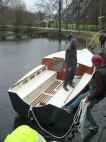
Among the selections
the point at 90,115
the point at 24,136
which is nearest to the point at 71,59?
the point at 90,115

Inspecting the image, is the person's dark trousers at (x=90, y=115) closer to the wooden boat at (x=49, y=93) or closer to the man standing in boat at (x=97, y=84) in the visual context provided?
the man standing in boat at (x=97, y=84)

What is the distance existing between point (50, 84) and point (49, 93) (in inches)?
36.5

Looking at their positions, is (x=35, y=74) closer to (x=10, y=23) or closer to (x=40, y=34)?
(x=40, y=34)

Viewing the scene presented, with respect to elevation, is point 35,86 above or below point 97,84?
below

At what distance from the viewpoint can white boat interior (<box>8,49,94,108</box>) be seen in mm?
11253

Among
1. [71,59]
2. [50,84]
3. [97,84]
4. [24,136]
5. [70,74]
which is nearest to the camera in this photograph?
[24,136]

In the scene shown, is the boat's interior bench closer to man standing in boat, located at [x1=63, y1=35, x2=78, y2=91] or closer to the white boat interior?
the white boat interior

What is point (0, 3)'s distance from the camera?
308 feet

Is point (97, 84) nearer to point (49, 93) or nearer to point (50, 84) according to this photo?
point (49, 93)

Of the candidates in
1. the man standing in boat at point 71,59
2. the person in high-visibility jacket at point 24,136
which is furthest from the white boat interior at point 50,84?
the person in high-visibility jacket at point 24,136

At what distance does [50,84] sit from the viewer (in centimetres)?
1323

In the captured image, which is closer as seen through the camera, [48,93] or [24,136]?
[24,136]

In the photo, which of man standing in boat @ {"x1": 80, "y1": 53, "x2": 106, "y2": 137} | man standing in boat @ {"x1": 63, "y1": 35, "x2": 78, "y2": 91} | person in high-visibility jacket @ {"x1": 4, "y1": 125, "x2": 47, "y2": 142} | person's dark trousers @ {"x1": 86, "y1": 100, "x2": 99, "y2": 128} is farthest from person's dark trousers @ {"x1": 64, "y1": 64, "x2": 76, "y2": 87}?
person in high-visibility jacket @ {"x1": 4, "y1": 125, "x2": 47, "y2": 142}

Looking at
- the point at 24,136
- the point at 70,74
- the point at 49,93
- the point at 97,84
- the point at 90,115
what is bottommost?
the point at 49,93
